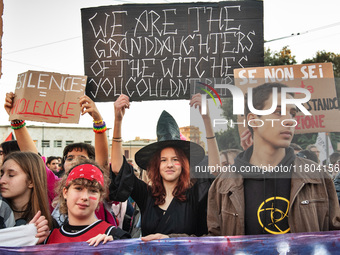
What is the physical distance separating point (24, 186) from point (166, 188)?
3.21 feet

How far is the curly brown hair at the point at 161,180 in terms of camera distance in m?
2.89

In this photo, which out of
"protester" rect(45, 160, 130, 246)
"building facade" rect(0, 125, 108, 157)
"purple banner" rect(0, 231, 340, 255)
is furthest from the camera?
"building facade" rect(0, 125, 108, 157)

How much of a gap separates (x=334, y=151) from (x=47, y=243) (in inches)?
78.4

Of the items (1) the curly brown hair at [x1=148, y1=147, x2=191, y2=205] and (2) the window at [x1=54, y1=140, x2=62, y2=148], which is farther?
(2) the window at [x1=54, y1=140, x2=62, y2=148]

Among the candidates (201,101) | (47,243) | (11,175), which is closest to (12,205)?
(11,175)

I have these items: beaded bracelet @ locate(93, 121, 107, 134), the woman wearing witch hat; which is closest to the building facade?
beaded bracelet @ locate(93, 121, 107, 134)

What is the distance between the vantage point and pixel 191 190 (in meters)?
2.93

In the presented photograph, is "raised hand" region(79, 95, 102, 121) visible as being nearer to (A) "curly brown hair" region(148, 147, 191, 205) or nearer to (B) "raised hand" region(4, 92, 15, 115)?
(A) "curly brown hair" region(148, 147, 191, 205)

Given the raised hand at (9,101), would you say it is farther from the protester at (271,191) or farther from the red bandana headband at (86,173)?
the protester at (271,191)

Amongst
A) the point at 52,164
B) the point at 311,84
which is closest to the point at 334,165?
the point at 311,84

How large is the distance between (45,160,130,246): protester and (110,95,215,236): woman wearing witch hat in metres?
0.21

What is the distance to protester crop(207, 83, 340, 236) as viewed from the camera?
2.55 m

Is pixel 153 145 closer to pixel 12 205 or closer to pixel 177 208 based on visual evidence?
pixel 177 208

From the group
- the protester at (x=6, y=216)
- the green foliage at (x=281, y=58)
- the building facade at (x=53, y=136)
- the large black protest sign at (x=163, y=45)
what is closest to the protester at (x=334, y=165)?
the large black protest sign at (x=163, y=45)
